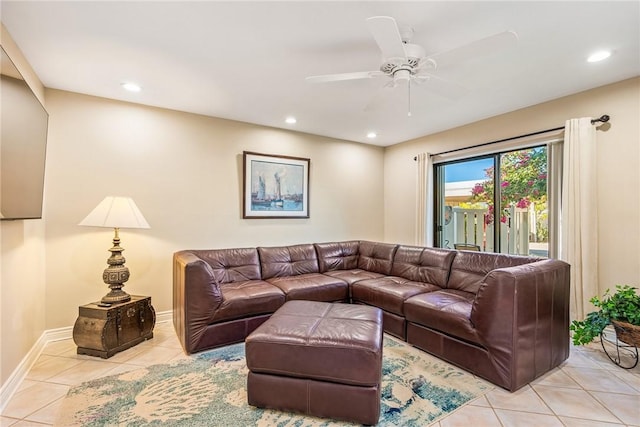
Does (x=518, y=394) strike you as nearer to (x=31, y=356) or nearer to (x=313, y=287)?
(x=313, y=287)

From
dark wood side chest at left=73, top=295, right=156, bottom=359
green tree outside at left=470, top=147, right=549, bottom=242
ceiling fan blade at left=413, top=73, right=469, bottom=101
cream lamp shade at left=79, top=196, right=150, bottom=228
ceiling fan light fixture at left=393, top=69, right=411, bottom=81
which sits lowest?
dark wood side chest at left=73, top=295, right=156, bottom=359

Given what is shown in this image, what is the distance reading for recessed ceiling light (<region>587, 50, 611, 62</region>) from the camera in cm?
224

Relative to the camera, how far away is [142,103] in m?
3.22

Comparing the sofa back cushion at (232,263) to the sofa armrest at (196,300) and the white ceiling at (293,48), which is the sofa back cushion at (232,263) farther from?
the white ceiling at (293,48)

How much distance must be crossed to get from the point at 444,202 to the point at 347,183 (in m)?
1.53

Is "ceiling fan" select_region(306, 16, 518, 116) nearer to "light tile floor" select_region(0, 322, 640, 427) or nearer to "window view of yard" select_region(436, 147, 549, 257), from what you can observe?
"window view of yard" select_region(436, 147, 549, 257)

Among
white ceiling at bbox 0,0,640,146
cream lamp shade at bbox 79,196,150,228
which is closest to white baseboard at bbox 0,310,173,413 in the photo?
cream lamp shade at bbox 79,196,150,228

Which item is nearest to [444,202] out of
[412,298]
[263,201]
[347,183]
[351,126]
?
[347,183]

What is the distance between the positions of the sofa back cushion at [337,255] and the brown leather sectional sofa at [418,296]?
0.02 meters

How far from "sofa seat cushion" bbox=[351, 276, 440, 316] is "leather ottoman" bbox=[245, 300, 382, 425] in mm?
1041

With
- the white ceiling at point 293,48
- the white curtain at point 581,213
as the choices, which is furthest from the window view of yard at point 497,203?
the white ceiling at point 293,48

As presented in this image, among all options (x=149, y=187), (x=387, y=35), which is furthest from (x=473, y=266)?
(x=149, y=187)

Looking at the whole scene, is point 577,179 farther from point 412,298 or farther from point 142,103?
point 142,103

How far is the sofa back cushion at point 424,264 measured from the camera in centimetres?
327
